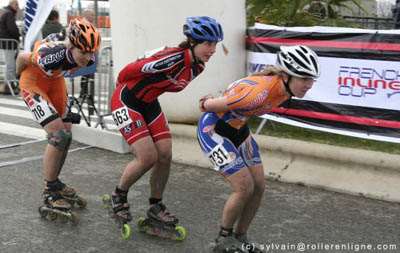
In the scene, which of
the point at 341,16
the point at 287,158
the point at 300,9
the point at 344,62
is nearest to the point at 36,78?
the point at 287,158

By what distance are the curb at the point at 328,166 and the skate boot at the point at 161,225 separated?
2101 mm

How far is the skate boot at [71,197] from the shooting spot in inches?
215

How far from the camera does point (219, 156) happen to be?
4.22 meters

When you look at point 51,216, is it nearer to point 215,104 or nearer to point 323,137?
point 215,104

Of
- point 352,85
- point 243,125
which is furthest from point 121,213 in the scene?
point 352,85

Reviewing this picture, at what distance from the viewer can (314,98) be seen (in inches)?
277

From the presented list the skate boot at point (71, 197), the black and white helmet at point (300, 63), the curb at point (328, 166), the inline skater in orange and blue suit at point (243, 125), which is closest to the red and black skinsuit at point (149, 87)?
the inline skater in orange and blue suit at point (243, 125)

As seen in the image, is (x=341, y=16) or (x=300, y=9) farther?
(x=341, y=16)

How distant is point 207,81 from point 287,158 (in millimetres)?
1877

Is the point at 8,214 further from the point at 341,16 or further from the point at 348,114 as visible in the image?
the point at 341,16

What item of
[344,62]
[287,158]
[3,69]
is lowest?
[3,69]

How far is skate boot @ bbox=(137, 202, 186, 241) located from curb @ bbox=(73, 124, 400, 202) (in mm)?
2101

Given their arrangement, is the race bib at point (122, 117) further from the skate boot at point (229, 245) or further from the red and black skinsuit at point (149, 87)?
the skate boot at point (229, 245)

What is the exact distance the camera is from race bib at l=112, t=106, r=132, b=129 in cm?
478
